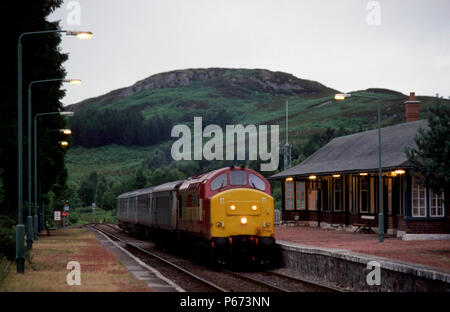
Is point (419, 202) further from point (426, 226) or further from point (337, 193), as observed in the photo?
point (337, 193)

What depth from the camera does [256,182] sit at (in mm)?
24547

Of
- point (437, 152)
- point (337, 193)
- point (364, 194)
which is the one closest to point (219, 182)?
point (437, 152)

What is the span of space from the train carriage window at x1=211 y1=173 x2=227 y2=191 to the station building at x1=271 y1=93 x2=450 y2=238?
9160mm

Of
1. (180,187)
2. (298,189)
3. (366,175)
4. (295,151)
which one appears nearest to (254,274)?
(180,187)

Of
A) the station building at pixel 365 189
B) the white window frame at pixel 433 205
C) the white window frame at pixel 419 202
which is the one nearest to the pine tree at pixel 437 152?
the station building at pixel 365 189

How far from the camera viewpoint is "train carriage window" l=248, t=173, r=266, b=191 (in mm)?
24422

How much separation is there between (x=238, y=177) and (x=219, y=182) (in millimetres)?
796

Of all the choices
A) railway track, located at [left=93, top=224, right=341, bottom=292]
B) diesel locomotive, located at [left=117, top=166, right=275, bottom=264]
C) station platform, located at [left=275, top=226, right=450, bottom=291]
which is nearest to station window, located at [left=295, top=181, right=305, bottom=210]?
station platform, located at [left=275, top=226, right=450, bottom=291]

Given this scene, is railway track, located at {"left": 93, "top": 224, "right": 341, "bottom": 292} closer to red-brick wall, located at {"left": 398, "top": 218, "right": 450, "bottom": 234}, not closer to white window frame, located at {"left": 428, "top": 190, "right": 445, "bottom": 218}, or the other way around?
red-brick wall, located at {"left": 398, "top": 218, "right": 450, "bottom": 234}

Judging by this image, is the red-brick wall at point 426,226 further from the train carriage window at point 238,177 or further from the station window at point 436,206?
the train carriage window at point 238,177

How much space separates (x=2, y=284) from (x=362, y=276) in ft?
30.9

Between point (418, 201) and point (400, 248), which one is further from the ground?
point (418, 201)

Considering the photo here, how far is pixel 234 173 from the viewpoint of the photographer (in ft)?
80.1

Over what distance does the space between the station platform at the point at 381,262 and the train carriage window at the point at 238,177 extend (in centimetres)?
285
